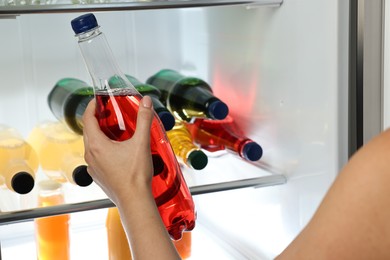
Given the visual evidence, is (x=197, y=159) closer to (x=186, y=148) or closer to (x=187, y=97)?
(x=186, y=148)

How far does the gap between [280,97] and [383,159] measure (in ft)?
2.27

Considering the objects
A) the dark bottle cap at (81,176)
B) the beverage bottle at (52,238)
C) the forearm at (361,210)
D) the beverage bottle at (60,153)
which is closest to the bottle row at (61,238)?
the beverage bottle at (52,238)

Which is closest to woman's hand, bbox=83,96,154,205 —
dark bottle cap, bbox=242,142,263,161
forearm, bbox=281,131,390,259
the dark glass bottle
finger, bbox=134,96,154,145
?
finger, bbox=134,96,154,145

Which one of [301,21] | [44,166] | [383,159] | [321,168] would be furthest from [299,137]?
[383,159]

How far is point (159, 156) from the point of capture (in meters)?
1.08

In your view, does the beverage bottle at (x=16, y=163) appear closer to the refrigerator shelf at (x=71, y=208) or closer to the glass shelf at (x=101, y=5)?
the refrigerator shelf at (x=71, y=208)

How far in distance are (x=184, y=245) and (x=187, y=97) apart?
318 mm

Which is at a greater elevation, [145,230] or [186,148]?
[145,230]

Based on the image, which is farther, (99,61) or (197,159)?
(197,159)

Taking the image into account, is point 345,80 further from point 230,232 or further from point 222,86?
point 230,232

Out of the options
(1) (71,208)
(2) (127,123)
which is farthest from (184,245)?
(2) (127,123)

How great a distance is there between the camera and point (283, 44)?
1.34 metres

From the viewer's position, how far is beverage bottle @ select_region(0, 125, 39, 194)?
3.81ft

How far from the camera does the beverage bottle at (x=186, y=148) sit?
4.29 feet
